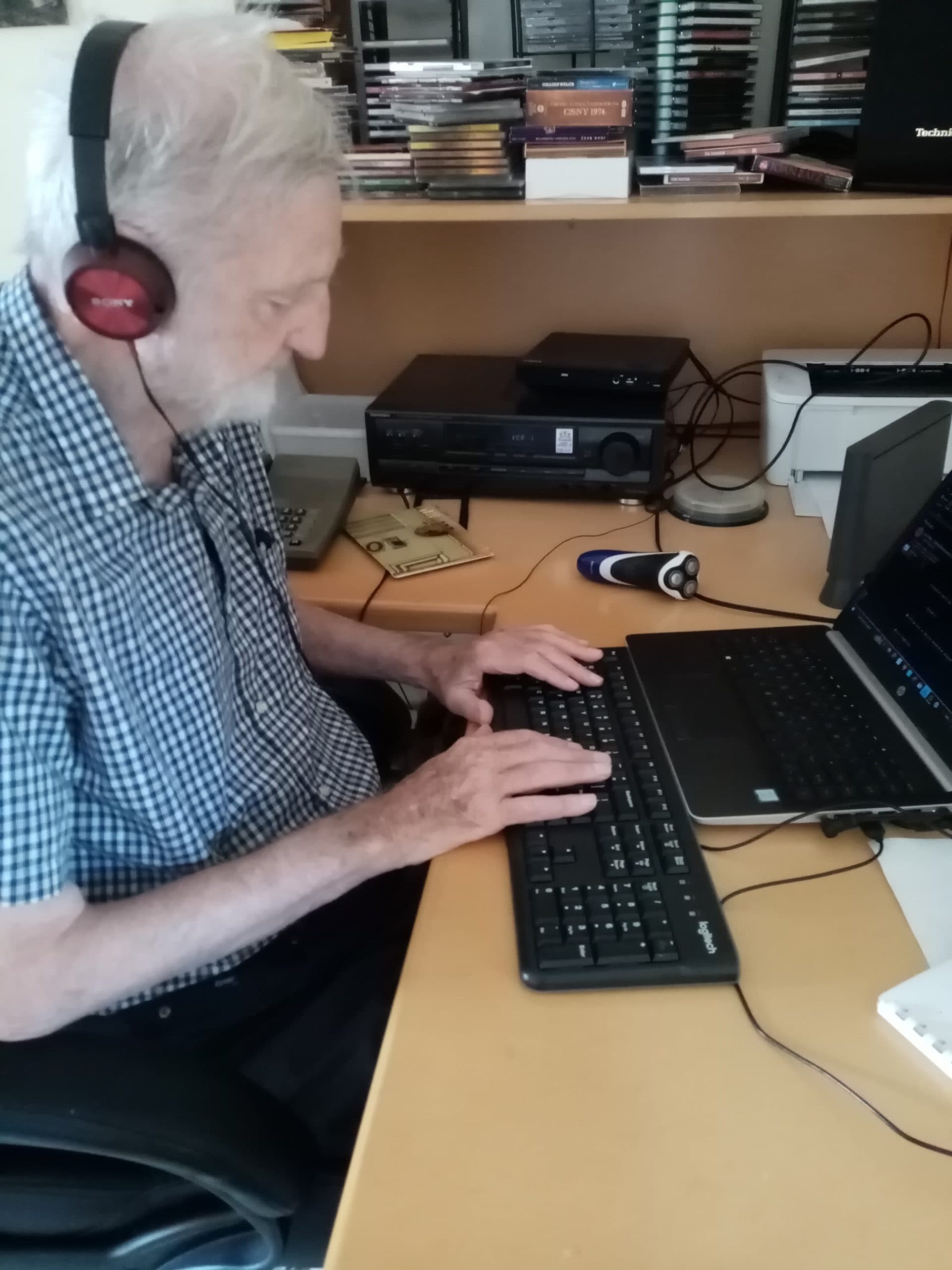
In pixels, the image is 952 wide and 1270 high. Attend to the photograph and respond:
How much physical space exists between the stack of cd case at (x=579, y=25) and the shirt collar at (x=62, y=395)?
2.93ft

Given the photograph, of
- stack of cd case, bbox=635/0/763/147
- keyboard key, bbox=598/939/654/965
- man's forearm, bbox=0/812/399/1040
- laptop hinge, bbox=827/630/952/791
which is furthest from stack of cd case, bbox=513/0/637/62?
keyboard key, bbox=598/939/654/965

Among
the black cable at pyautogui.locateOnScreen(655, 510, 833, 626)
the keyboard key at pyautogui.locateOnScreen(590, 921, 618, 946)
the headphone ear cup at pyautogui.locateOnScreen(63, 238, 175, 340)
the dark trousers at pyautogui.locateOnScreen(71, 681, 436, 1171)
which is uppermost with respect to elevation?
the headphone ear cup at pyautogui.locateOnScreen(63, 238, 175, 340)

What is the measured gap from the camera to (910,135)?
1222 millimetres

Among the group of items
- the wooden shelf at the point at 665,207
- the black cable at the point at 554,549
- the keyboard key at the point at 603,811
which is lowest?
the black cable at the point at 554,549

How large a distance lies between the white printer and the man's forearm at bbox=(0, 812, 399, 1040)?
0.89m

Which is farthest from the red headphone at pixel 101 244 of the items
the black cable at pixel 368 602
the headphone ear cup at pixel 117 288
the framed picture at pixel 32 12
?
the framed picture at pixel 32 12

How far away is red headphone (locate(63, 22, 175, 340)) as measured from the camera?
670mm

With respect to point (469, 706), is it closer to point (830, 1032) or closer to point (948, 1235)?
point (830, 1032)

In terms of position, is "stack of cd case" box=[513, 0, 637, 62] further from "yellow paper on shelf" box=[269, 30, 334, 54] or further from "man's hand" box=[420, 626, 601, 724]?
"man's hand" box=[420, 626, 601, 724]

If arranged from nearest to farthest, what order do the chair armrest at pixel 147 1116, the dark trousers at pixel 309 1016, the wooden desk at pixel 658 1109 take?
the wooden desk at pixel 658 1109, the chair armrest at pixel 147 1116, the dark trousers at pixel 309 1016

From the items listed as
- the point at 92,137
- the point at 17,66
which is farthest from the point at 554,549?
the point at 17,66

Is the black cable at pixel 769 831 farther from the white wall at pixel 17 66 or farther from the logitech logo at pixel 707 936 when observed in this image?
the white wall at pixel 17 66

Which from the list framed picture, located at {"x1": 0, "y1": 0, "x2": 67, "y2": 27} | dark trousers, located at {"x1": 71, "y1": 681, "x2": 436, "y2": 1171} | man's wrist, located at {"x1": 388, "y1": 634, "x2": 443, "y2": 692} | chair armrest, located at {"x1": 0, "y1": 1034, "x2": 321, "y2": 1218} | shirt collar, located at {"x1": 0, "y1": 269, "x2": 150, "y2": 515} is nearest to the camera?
chair armrest, located at {"x1": 0, "y1": 1034, "x2": 321, "y2": 1218}

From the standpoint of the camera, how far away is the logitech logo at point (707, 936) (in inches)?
26.4
